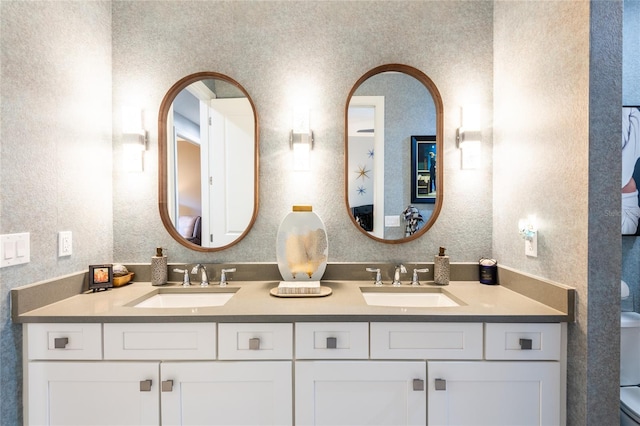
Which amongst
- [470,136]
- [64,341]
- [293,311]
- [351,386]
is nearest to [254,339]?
[293,311]

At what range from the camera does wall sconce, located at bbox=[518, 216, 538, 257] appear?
5.00 feet

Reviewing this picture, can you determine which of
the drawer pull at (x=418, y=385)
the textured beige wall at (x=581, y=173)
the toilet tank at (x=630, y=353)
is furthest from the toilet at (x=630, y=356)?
the drawer pull at (x=418, y=385)

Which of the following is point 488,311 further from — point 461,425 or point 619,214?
point 619,214

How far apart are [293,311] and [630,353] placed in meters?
1.51

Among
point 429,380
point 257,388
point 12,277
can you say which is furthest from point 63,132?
point 429,380

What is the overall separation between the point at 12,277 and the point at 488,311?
183 centimetres

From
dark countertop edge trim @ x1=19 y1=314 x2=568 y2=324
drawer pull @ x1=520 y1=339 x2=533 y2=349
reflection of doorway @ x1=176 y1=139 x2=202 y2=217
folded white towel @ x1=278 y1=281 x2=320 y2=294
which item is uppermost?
reflection of doorway @ x1=176 y1=139 x2=202 y2=217

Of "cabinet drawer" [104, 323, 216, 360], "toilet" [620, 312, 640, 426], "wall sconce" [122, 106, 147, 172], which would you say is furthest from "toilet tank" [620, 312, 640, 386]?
"wall sconce" [122, 106, 147, 172]

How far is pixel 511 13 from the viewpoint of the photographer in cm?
171

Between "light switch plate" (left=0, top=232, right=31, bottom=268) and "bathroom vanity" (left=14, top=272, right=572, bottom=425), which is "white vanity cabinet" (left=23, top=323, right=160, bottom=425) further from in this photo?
"light switch plate" (left=0, top=232, right=31, bottom=268)

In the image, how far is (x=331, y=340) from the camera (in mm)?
1326

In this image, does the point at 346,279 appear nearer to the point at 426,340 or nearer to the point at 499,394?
the point at 426,340

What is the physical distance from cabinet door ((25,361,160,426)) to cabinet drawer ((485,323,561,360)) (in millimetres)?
1280

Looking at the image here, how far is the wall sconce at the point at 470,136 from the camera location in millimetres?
1843
